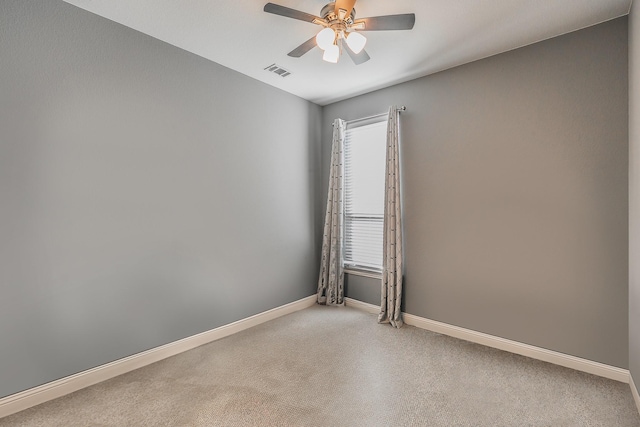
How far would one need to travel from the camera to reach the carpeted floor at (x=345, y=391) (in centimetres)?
193

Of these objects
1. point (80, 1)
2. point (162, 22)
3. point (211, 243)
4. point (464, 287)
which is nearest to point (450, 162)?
point (464, 287)

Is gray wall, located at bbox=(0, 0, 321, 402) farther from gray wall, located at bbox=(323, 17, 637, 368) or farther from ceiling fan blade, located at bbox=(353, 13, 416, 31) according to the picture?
gray wall, located at bbox=(323, 17, 637, 368)

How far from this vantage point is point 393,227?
3.47 meters

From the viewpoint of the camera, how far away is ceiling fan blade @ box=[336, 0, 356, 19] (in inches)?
74.0

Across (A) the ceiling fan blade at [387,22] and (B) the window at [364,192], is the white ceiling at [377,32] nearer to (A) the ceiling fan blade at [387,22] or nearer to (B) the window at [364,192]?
(A) the ceiling fan blade at [387,22]

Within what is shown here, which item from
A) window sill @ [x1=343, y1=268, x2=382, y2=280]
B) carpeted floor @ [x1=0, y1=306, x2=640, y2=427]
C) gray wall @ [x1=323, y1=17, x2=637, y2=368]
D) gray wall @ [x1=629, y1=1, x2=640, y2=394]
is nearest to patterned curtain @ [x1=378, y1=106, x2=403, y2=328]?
gray wall @ [x1=323, y1=17, x2=637, y2=368]

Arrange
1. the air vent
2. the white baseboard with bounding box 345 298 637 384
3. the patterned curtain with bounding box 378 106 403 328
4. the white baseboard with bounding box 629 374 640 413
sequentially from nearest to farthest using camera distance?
the white baseboard with bounding box 629 374 640 413 < the white baseboard with bounding box 345 298 637 384 < the air vent < the patterned curtain with bounding box 378 106 403 328

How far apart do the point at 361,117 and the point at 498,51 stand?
1.55 m

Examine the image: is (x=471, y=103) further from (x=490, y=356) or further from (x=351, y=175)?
(x=490, y=356)

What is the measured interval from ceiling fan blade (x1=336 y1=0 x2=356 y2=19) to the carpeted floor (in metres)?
2.50

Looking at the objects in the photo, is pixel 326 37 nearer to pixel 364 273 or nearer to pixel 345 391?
pixel 345 391

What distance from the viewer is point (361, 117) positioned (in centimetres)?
390

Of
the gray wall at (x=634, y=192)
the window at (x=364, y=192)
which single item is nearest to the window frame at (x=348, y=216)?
the window at (x=364, y=192)

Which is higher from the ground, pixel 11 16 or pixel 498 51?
pixel 498 51
